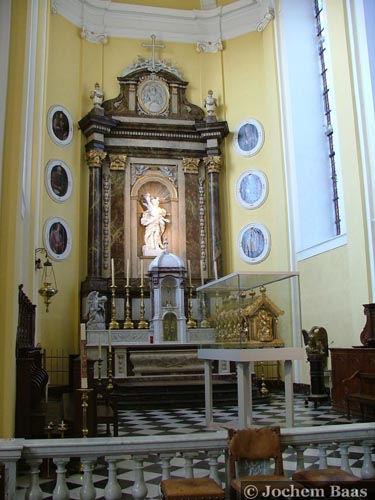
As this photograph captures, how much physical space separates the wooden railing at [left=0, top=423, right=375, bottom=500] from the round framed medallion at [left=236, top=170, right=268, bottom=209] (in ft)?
36.7

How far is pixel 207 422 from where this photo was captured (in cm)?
797

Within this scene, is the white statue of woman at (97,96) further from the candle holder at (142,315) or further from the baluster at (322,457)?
the baluster at (322,457)

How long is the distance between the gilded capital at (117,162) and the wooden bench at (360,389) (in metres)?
8.34

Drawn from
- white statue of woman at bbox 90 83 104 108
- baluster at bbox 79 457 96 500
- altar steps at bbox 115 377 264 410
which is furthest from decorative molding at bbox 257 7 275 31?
baluster at bbox 79 457 96 500

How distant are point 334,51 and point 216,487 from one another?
9.53m

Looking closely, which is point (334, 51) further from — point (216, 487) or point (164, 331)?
point (216, 487)

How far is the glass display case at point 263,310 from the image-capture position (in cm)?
675

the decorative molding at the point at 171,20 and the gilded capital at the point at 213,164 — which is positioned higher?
the decorative molding at the point at 171,20

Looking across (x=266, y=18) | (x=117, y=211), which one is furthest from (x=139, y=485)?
(x=266, y=18)

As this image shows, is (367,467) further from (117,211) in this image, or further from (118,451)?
(117,211)

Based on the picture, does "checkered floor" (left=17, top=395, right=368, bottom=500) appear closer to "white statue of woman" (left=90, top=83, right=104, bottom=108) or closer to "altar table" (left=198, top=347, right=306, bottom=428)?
"altar table" (left=198, top=347, right=306, bottom=428)

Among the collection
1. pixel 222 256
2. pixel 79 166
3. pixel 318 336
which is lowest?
pixel 318 336

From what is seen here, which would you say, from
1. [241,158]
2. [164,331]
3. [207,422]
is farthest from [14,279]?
[241,158]

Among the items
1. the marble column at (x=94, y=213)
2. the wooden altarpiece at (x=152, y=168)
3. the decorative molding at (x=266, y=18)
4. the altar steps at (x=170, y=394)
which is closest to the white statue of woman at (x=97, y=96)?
the wooden altarpiece at (x=152, y=168)
